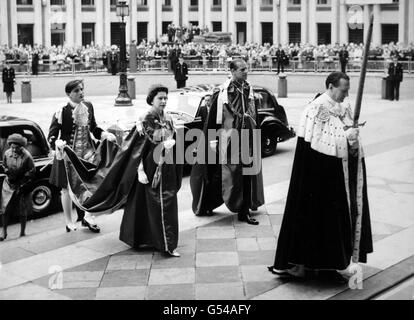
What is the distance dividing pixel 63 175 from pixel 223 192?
204cm

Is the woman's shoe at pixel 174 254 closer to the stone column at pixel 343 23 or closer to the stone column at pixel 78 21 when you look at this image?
the stone column at pixel 343 23

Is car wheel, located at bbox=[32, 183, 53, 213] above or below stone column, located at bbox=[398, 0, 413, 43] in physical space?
below

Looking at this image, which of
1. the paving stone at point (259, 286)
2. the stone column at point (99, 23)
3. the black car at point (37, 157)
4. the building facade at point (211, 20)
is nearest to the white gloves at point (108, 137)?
the black car at point (37, 157)

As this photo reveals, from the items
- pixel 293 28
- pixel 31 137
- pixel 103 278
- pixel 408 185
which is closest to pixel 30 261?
pixel 103 278

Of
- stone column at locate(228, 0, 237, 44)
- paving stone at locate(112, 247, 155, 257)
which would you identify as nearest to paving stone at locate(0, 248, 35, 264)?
paving stone at locate(112, 247, 155, 257)

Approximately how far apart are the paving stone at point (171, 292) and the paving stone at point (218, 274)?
9.5 inches

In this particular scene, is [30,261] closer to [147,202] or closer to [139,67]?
[147,202]

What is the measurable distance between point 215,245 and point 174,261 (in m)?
0.77

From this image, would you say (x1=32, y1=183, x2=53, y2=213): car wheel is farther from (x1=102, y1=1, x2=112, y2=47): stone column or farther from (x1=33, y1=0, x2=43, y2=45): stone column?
(x1=102, y1=1, x2=112, y2=47): stone column

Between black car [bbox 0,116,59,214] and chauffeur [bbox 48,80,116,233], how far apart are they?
1.26m

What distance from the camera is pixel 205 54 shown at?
3775 cm

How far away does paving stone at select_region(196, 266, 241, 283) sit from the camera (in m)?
6.99

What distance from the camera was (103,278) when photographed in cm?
713

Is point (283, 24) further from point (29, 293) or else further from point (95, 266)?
point (29, 293)
